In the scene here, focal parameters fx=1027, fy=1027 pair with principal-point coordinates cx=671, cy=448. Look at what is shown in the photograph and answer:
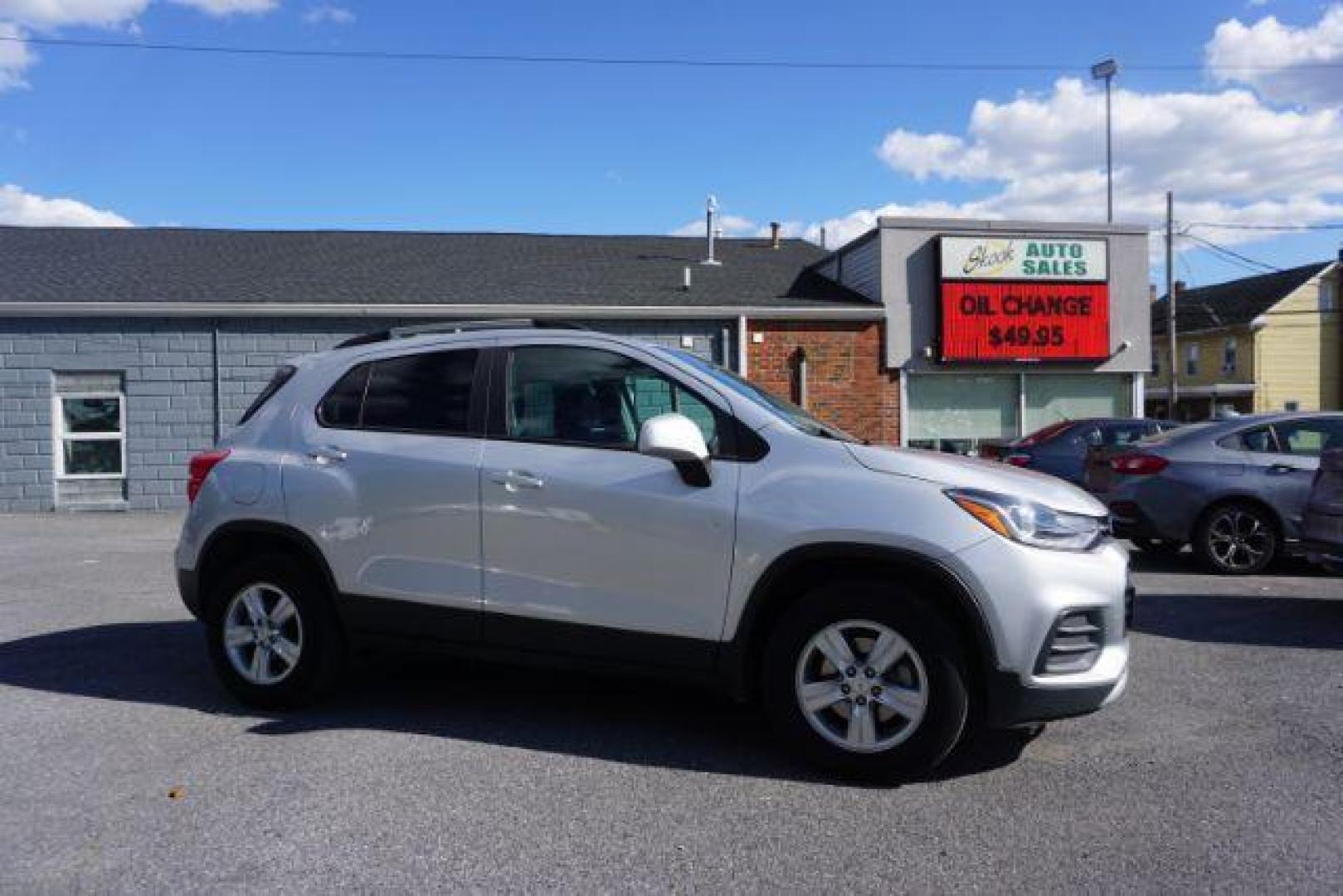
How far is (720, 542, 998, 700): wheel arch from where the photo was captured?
3920 millimetres

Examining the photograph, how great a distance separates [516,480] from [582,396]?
486 millimetres

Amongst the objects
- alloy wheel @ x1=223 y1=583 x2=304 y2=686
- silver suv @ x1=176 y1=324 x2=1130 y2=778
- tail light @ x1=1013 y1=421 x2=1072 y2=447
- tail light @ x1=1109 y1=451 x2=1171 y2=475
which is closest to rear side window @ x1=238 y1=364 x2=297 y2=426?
silver suv @ x1=176 y1=324 x2=1130 y2=778

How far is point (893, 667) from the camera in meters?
4.02

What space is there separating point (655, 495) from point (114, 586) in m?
6.63

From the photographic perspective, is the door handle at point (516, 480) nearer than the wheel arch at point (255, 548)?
Yes

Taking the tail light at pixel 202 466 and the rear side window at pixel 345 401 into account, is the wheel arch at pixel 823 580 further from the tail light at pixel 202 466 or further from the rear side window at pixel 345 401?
the tail light at pixel 202 466

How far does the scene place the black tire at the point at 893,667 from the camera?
12.9 ft

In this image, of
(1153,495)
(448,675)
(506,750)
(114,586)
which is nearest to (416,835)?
(506,750)

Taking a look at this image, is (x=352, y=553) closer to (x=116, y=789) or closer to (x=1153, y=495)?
(x=116, y=789)

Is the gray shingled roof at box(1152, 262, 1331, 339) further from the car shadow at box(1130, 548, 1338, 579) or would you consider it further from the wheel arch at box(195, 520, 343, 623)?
the wheel arch at box(195, 520, 343, 623)

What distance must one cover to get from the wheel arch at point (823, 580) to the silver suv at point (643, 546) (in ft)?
0.03

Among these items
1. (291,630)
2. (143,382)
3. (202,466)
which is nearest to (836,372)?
(143,382)

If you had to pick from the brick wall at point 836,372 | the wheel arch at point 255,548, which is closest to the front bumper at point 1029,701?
the wheel arch at point 255,548

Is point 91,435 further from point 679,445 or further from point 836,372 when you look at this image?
point 679,445
